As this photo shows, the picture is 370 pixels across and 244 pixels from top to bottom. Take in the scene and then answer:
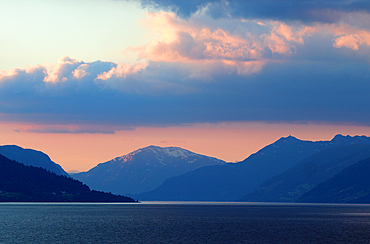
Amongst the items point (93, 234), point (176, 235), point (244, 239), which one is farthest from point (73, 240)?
point (244, 239)

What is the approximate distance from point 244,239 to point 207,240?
1135cm

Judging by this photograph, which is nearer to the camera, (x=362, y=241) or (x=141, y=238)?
(x=362, y=241)

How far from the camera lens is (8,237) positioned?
13312cm

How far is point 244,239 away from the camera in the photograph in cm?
13538

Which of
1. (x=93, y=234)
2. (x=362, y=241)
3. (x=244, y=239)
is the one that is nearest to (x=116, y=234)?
(x=93, y=234)

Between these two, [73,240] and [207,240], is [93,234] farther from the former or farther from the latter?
[207,240]

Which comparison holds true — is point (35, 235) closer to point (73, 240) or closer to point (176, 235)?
point (73, 240)

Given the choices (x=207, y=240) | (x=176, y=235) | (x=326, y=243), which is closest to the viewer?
(x=326, y=243)

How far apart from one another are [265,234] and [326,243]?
30.1 m

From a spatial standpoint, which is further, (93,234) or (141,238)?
(93,234)

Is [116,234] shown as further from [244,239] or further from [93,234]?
[244,239]

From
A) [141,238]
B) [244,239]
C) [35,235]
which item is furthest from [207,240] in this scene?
[35,235]

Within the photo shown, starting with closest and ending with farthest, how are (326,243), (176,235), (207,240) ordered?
(326,243), (207,240), (176,235)

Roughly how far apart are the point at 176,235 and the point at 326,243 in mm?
46992
